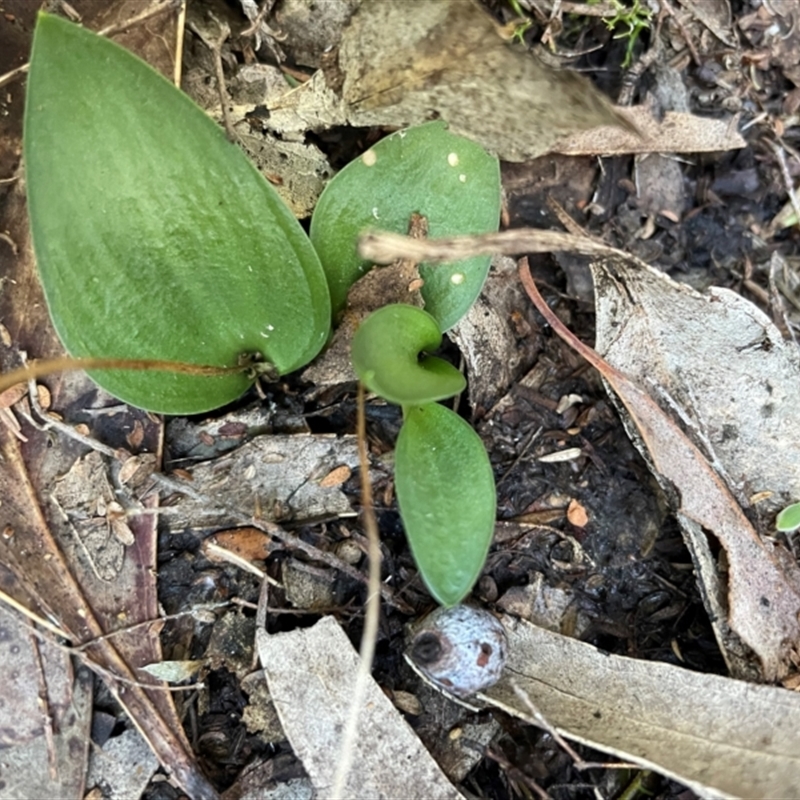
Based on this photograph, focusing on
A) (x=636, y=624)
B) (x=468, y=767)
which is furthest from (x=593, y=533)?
(x=468, y=767)

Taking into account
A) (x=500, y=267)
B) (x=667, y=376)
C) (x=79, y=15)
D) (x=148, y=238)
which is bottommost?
(x=667, y=376)

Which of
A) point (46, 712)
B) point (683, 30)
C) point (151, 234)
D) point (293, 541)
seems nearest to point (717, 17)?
point (683, 30)

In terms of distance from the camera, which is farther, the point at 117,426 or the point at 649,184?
the point at 649,184

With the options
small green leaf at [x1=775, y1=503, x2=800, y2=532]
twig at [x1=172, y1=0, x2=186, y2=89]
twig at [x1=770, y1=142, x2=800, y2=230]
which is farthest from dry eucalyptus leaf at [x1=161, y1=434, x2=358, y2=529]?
twig at [x1=770, y1=142, x2=800, y2=230]

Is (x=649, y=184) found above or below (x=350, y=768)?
above

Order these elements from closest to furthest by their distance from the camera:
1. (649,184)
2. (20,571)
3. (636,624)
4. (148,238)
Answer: (148,238) < (20,571) < (636,624) < (649,184)

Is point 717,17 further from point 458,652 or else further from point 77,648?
point 77,648

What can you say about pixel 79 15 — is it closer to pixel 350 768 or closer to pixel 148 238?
pixel 148 238
